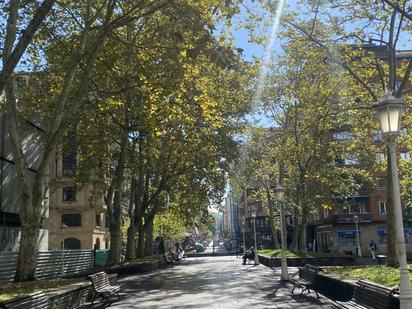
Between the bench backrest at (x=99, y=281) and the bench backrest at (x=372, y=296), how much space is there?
686 centimetres

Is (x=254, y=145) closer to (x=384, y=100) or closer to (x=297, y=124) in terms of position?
(x=297, y=124)

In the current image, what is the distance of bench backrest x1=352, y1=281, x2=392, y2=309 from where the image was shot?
30.8 feet

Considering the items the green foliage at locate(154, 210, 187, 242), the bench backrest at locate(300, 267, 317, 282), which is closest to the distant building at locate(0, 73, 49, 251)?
the bench backrest at locate(300, 267, 317, 282)

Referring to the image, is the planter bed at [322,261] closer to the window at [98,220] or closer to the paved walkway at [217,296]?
the paved walkway at [217,296]

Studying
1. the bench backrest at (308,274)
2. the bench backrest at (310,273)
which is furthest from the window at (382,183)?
the bench backrest at (310,273)

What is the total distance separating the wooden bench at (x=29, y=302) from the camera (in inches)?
344

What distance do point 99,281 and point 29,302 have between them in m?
5.15

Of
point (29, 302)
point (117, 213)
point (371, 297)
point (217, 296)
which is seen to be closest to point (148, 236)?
point (117, 213)

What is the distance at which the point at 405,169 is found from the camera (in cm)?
3594

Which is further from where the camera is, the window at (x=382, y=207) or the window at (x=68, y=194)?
the window at (x=382, y=207)

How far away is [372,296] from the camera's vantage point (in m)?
10.1

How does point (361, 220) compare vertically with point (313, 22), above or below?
below

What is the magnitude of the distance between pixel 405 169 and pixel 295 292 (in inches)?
881

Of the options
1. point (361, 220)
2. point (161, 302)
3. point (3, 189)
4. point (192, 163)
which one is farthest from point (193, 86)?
point (361, 220)
